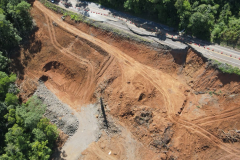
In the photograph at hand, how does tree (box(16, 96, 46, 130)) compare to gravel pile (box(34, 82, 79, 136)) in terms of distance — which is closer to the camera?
tree (box(16, 96, 46, 130))

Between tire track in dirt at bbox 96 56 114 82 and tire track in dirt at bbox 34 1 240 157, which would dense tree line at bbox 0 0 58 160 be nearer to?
tire track in dirt at bbox 34 1 240 157

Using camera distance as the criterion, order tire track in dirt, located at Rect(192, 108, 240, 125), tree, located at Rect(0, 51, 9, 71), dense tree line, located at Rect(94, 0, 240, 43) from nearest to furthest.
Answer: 1. tire track in dirt, located at Rect(192, 108, 240, 125)
2. tree, located at Rect(0, 51, 9, 71)
3. dense tree line, located at Rect(94, 0, 240, 43)

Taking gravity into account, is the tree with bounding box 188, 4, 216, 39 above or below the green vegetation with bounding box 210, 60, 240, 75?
above

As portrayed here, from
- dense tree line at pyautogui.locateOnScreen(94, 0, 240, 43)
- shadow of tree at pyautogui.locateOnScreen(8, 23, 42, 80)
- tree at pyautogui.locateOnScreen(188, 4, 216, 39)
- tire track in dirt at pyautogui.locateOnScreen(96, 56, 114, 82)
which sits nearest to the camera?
tree at pyautogui.locateOnScreen(188, 4, 216, 39)

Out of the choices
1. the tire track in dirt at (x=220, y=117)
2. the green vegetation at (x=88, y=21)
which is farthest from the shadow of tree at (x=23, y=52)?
the tire track in dirt at (x=220, y=117)

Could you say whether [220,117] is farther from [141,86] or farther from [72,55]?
[72,55]

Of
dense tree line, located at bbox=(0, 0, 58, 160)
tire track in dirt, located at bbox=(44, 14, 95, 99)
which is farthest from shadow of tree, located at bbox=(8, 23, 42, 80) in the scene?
dense tree line, located at bbox=(0, 0, 58, 160)

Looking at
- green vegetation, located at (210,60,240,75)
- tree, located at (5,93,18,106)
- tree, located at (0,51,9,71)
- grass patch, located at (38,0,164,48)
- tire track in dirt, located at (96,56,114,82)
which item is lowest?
tree, located at (5,93,18,106)

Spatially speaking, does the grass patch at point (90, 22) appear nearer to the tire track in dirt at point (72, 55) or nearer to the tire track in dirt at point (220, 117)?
the tire track in dirt at point (72, 55)
